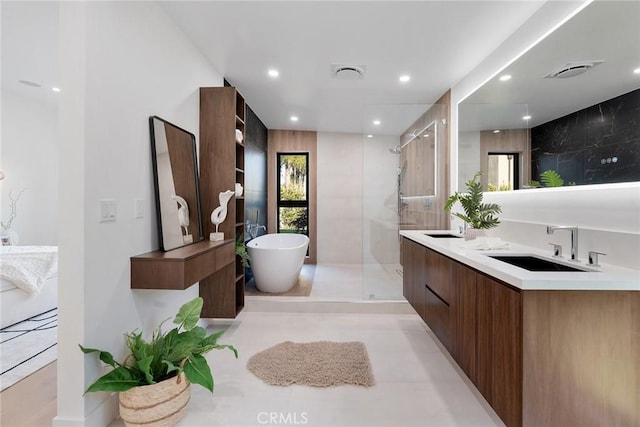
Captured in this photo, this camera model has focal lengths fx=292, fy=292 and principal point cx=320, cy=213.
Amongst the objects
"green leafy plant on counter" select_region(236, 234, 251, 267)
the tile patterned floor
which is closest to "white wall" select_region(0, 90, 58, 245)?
"green leafy plant on counter" select_region(236, 234, 251, 267)

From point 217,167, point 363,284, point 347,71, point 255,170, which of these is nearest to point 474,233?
point 363,284

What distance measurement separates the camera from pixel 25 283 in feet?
9.37

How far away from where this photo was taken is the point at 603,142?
1558mm

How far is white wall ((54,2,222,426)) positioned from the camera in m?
1.48

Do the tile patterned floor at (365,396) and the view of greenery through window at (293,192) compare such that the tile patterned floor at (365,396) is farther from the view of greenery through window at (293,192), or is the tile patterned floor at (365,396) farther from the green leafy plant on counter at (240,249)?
the view of greenery through window at (293,192)

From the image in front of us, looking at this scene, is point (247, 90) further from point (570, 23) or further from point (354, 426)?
point (354, 426)

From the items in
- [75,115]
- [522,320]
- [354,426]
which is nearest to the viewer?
[522,320]

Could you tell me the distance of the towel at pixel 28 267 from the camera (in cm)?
281

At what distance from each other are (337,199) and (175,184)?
365cm

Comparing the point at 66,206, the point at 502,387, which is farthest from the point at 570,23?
the point at 66,206

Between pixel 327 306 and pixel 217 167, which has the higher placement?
pixel 217 167

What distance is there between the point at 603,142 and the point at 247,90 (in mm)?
3359

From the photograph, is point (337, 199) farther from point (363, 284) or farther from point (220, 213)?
point (220, 213)

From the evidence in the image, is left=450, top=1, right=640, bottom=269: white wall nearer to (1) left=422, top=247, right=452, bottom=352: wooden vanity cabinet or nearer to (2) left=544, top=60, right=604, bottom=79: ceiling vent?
(2) left=544, top=60, right=604, bottom=79: ceiling vent
